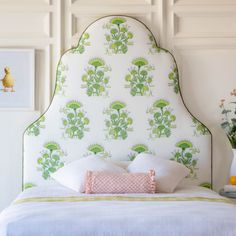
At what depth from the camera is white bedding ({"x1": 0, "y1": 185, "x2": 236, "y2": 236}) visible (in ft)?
7.34

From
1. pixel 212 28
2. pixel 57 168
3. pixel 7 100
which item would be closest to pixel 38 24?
pixel 7 100

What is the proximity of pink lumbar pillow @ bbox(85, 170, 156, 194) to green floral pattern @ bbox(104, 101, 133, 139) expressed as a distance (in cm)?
51

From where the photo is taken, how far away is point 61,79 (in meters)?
3.59

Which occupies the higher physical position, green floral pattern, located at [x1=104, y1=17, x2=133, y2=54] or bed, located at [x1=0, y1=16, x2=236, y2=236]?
green floral pattern, located at [x1=104, y1=17, x2=133, y2=54]

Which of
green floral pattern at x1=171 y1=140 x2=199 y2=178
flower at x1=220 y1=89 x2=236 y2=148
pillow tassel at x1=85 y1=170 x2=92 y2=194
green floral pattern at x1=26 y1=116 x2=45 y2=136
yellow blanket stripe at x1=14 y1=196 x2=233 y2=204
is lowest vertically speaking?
yellow blanket stripe at x1=14 y1=196 x2=233 y2=204

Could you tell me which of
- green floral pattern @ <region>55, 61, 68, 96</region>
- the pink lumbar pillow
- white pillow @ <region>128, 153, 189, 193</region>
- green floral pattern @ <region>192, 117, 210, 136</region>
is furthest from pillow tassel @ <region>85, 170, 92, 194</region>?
green floral pattern @ <region>192, 117, 210, 136</region>

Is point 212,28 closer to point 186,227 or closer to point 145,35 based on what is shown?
point 145,35

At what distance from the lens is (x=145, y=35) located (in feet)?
11.9

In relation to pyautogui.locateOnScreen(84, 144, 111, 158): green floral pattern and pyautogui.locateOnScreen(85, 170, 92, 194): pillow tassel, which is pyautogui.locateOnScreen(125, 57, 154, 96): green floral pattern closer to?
pyautogui.locateOnScreen(84, 144, 111, 158): green floral pattern

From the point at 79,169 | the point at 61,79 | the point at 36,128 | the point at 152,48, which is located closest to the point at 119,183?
the point at 79,169

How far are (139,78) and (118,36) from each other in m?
0.35

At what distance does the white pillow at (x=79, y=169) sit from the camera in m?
3.21

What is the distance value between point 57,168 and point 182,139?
0.95 meters

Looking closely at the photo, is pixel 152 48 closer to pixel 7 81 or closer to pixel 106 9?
pixel 106 9
